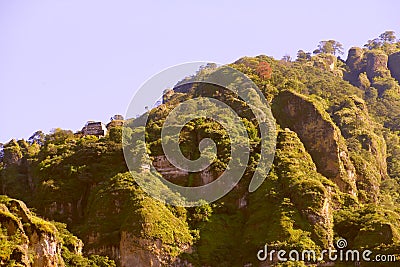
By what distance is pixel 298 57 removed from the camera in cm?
11338

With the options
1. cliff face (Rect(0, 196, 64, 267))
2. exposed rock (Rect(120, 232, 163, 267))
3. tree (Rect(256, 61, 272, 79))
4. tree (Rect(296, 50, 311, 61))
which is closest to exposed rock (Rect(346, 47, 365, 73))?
tree (Rect(296, 50, 311, 61))

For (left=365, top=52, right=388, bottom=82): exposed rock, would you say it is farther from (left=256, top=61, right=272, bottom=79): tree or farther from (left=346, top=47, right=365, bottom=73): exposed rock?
(left=256, top=61, right=272, bottom=79): tree

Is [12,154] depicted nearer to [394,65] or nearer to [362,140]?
[362,140]

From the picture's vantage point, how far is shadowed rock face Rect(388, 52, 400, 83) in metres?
111

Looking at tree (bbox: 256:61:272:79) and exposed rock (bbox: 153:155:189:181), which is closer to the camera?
exposed rock (bbox: 153:155:189:181)

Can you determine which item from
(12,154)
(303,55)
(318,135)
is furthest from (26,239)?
(303,55)

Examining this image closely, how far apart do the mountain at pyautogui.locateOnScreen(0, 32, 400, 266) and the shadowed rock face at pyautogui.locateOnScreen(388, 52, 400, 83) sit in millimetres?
35296

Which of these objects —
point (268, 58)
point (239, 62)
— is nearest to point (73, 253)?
point (239, 62)

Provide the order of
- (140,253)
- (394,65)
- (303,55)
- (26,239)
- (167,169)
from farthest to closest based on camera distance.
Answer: (303,55) < (394,65) < (167,169) < (140,253) < (26,239)

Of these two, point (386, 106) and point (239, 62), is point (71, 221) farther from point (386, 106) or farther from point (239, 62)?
point (386, 106)

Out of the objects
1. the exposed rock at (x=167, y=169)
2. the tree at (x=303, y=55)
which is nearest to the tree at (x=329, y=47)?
the tree at (x=303, y=55)

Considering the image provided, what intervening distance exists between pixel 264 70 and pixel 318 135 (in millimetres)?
15215

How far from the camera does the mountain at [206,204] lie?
5169 centimetres

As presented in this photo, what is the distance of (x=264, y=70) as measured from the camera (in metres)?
79.1
